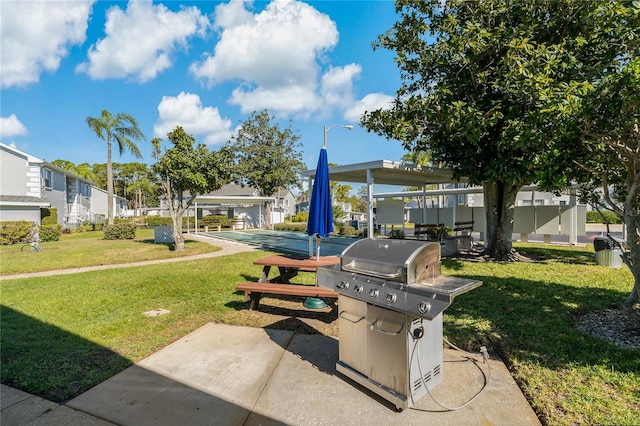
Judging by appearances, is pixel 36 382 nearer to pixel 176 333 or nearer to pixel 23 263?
pixel 176 333

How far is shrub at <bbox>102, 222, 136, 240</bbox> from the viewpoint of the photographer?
18.0 m

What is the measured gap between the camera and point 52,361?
330 centimetres

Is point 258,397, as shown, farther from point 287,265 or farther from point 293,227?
point 293,227

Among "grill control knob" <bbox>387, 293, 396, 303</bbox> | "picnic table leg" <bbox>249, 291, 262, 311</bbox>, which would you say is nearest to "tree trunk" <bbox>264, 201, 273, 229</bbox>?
"picnic table leg" <bbox>249, 291, 262, 311</bbox>

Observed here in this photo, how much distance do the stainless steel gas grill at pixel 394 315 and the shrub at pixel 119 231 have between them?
761 inches

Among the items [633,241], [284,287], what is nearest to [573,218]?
[633,241]

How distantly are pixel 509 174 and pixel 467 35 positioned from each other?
3456mm

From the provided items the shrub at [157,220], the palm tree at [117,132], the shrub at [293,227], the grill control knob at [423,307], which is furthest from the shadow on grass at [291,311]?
the shrub at [157,220]

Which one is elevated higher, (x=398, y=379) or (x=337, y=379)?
(x=398, y=379)

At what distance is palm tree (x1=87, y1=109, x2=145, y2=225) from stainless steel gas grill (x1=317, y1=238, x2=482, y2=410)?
27.5 metres

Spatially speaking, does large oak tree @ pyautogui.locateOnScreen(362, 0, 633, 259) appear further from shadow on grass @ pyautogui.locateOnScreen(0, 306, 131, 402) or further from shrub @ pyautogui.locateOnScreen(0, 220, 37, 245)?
shrub @ pyautogui.locateOnScreen(0, 220, 37, 245)

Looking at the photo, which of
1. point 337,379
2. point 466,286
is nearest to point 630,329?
point 466,286

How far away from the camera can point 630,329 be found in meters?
3.84

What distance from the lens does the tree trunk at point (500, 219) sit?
9594mm
